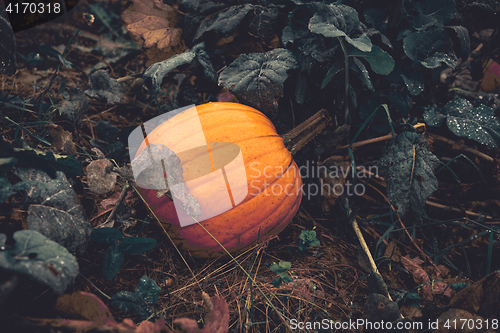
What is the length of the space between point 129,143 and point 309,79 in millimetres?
1161

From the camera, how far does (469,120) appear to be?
1658mm

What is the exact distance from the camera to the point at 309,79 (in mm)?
1715

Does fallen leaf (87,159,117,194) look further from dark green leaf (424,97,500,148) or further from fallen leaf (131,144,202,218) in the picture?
dark green leaf (424,97,500,148)

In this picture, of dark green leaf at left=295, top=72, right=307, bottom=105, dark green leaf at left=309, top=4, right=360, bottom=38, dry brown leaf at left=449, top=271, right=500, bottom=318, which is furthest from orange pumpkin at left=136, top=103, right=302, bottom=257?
dry brown leaf at left=449, top=271, right=500, bottom=318

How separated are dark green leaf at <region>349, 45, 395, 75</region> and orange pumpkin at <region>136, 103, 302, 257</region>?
62 centimetres

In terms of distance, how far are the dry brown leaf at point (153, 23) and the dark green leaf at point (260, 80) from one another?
546 millimetres

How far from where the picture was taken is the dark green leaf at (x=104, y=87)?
1.81m

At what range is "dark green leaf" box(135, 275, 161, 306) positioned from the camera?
126cm

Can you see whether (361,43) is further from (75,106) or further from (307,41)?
(75,106)

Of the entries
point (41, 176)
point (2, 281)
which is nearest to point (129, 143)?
point (41, 176)

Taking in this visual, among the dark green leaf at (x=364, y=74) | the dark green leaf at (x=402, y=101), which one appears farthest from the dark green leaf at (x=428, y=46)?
the dark green leaf at (x=364, y=74)

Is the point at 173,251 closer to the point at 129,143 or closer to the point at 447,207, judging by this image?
the point at 129,143

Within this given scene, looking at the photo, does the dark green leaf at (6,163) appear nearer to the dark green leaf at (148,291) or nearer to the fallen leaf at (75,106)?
the fallen leaf at (75,106)

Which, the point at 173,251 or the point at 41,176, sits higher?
the point at 41,176
